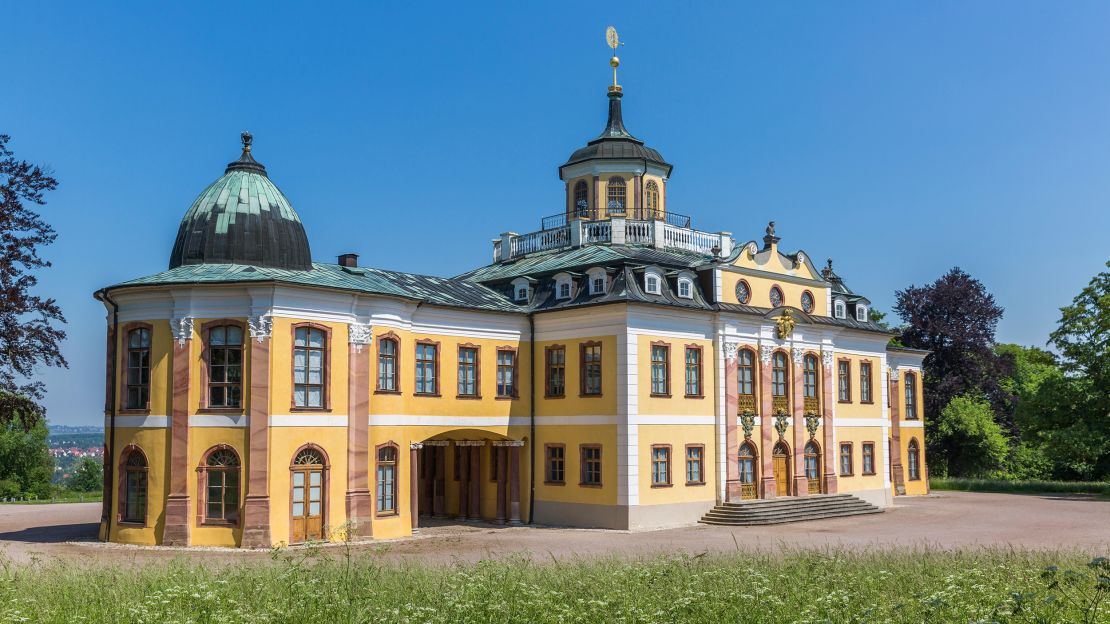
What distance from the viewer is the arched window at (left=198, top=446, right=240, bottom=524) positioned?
28.0 metres

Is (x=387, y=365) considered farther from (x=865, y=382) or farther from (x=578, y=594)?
(x=865, y=382)

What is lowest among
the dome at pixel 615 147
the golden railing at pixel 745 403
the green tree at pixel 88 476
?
the green tree at pixel 88 476

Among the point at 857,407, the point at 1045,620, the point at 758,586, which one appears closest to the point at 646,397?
the point at 857,407

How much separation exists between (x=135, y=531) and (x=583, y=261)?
1743 cm

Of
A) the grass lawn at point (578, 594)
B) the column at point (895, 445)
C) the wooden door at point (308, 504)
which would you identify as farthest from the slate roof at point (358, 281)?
the column at point (895, 445)

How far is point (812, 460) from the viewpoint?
39500 mm

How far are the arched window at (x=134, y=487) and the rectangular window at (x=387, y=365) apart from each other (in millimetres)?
6975

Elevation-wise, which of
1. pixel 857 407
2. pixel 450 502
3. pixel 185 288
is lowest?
pixel 450 502

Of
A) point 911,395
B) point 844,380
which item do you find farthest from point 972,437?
point 844,380

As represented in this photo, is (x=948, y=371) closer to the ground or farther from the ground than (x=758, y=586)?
farther from the ground

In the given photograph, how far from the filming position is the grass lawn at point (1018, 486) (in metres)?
51.1

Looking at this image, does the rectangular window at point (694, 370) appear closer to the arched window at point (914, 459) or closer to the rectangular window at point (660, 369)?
the rectangular window at point (660, 369)

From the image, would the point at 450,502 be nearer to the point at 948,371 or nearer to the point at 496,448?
the point at 496,448

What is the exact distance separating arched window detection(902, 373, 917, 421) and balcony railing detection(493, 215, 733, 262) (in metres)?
14.4
